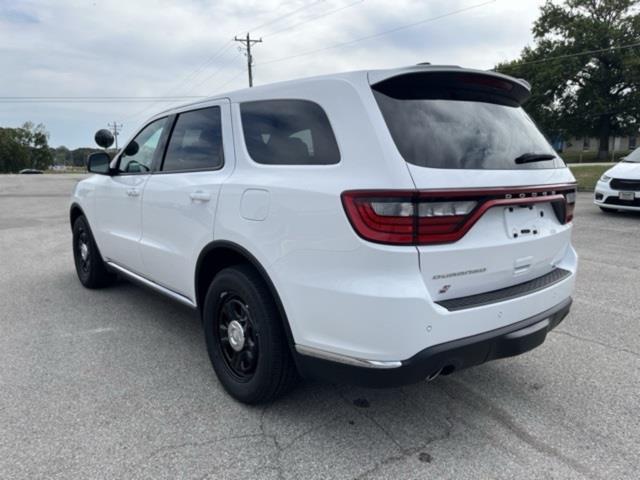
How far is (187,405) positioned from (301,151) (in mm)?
1603

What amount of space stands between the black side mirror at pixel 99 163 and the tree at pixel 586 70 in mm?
45482

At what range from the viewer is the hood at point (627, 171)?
9383 mm

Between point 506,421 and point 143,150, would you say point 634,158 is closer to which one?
point 506,421

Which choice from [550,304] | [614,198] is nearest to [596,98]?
[614,198]

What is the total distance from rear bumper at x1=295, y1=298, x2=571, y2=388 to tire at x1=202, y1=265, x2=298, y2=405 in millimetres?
209

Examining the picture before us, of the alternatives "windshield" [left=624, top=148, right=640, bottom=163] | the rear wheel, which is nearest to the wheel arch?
the rear wheel

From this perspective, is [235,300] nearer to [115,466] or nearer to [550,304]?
[115,466]

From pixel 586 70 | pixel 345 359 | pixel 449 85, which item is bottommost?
pixel 345 359

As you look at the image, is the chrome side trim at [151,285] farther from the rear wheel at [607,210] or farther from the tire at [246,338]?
the rear wheel at [607,210]

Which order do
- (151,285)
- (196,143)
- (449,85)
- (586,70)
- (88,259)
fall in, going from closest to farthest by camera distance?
(449,85) < (196,143) < (151,285) < (88,259) < (586,70)

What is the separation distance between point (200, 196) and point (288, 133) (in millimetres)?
736

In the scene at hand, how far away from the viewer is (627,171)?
9.57 metres

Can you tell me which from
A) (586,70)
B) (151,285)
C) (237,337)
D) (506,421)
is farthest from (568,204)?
(586,70)

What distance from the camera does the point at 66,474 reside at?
2.22 meters
